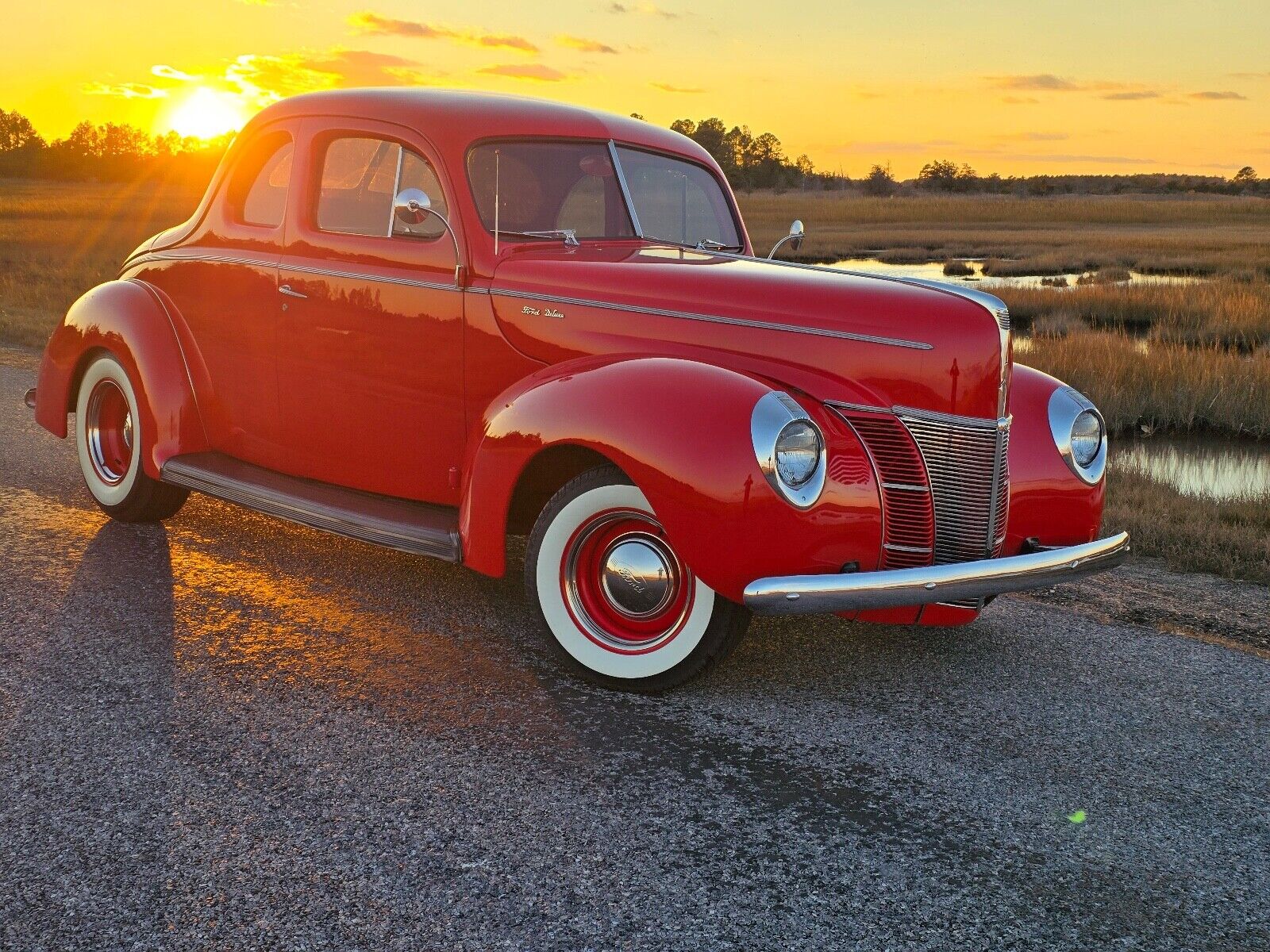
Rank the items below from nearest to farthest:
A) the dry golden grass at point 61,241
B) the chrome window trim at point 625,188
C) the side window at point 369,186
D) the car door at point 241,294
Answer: the side window at point 369,186 < the chrome window trim at point 625,188 < the car door at point 241,294 < the dry golden grass at point 61,241

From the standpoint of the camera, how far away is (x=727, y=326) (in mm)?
4082

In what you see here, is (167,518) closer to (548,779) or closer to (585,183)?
(585,183)

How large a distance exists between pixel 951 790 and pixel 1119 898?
23.4 inches

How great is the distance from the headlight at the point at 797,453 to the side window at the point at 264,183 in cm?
277

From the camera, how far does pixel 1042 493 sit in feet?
14.1

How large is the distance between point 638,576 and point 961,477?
44.0 inches

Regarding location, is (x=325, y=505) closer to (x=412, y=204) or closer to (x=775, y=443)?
(x=412, y=204)

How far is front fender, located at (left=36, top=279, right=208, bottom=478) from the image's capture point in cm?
552

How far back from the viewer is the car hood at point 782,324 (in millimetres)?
3902

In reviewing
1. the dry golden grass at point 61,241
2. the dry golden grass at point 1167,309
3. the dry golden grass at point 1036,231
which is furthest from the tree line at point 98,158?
the dry golden grass at point 1167,309

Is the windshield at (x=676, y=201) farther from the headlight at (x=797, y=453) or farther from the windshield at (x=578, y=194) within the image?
the headlight at (x=797, y=453)

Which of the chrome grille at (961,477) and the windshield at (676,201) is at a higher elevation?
the windshield at (676,201)

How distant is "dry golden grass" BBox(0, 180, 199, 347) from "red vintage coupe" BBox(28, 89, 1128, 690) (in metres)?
9.32

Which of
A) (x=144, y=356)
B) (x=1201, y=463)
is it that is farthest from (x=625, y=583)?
(x=1201, y=463)
